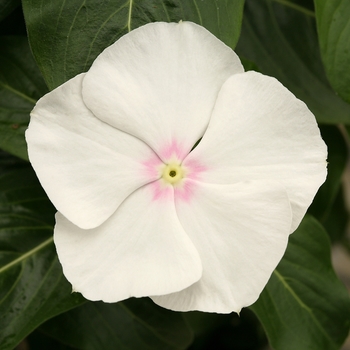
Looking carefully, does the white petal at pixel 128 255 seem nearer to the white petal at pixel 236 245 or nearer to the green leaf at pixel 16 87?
the white petal at pixel 236 245

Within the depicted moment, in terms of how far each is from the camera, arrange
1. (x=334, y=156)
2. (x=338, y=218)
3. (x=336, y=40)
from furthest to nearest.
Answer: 1. (x=338, y=218)
2. (x=334, y=156)
3. (x=336, y=40)

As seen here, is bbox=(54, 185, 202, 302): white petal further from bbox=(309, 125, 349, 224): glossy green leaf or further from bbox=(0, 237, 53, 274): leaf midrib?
bbox=(309, 125, 349, 224): glossy green leaf

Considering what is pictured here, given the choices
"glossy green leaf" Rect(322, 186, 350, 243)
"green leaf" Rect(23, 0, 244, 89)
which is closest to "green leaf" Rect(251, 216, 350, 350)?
"green leaf" Rect(23, 0, 244, 89)

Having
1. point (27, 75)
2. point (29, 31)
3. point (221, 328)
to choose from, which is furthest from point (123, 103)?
point (221, 328)

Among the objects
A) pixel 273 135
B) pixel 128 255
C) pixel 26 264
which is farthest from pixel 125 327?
pixel 273 135

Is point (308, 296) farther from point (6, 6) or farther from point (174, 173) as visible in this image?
point (6, 6)

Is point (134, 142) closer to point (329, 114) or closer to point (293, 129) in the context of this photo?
point (293, 129)
